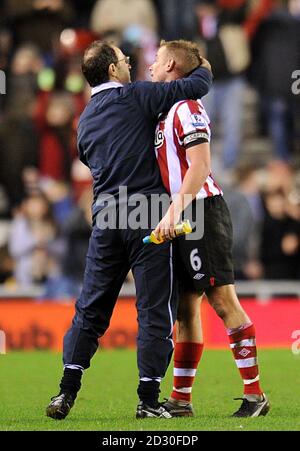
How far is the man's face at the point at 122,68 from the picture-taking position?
713 centimetres

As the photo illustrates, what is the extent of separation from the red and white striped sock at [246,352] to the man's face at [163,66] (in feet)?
5.20

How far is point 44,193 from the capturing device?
15289 mm

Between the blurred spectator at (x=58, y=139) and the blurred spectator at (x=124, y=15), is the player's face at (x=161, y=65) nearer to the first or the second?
the blurred spectator at (x=58, y=139)

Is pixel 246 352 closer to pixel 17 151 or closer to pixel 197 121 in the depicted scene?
pixel 197 121

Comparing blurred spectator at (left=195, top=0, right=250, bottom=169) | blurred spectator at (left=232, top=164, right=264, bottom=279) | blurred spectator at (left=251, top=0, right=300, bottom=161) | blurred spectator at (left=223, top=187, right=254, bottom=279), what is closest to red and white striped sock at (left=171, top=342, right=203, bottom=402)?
blurred spectator at (left=223, top=187, right=254, bottom=279)

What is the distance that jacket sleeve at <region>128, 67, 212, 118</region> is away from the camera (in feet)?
22.7

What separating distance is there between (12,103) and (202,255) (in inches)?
381

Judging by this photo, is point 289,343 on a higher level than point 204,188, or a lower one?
lower

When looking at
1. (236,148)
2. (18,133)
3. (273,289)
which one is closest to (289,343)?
(273,289)

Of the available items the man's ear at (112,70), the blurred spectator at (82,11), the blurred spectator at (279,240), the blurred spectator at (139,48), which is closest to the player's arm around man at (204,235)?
the man's ear at (112,70)

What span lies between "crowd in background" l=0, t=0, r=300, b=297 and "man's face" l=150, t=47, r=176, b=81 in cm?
680

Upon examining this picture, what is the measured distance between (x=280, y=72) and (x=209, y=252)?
9502 mm

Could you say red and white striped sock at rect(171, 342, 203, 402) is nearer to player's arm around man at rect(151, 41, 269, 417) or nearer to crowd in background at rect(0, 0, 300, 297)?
player's arm around man at rect(151, 41, 269, 417)
